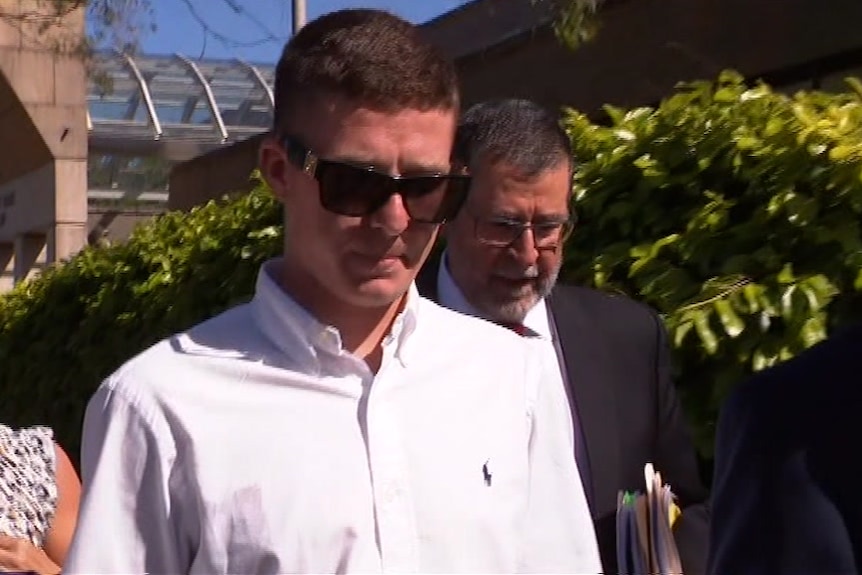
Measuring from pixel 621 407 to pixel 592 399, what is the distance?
0.08 meters

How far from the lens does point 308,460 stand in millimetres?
2078

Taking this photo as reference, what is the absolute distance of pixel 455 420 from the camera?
2217 mm

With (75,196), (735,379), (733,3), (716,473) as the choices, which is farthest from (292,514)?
(75,196)

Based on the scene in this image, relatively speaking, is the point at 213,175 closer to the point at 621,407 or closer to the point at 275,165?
the point at 621,407

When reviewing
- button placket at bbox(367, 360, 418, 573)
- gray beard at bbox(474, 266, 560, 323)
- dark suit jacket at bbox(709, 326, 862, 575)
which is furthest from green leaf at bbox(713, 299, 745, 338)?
dark suit jacket at bbox(709, 326, 862, 575)

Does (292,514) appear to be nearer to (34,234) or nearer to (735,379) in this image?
(735,379)

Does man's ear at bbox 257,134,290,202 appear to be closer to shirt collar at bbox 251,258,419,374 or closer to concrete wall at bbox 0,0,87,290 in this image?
shirt collar at bbox 251,258,419,374

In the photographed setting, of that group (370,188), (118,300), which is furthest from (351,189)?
(118,300)

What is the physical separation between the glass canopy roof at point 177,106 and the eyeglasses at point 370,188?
1907 cm

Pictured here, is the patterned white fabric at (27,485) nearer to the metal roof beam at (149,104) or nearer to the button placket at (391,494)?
the button placket at (391,494)

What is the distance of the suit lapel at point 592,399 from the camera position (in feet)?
10.2

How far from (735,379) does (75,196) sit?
676 inches

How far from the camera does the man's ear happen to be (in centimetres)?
222

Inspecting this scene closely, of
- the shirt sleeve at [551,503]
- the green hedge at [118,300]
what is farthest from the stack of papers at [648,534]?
the green hedge at [118,300]
